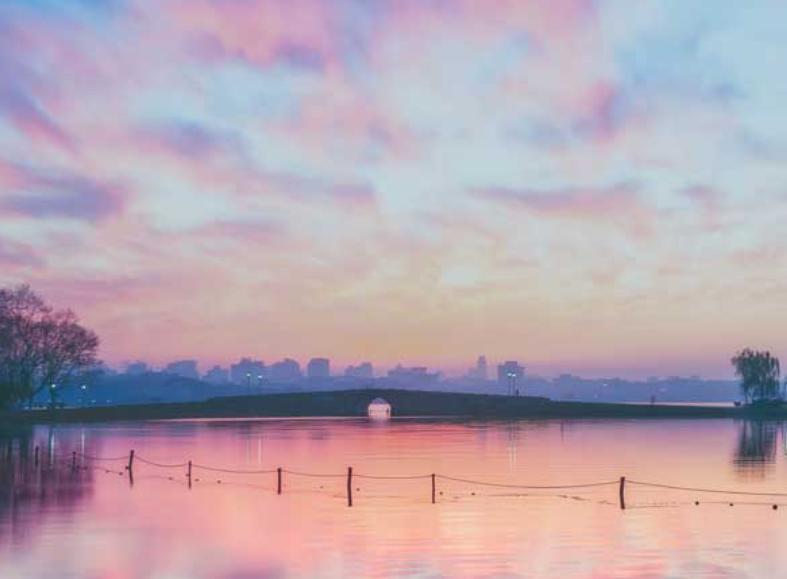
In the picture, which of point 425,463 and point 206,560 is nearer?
point 206,560

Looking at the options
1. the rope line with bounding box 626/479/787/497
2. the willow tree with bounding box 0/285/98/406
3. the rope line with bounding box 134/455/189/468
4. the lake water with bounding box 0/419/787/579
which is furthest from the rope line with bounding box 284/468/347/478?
the willow tree with bounding box 0/285/98/406

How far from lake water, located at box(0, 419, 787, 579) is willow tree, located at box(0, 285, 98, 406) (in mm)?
79757

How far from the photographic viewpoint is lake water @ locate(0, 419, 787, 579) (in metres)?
32.4

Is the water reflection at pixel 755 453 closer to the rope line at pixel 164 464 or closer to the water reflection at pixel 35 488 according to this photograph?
the rope line at pixel 164 464

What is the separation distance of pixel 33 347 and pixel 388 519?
435 feet

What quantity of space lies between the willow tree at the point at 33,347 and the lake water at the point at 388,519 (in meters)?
79.8

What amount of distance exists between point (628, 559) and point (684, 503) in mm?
18852

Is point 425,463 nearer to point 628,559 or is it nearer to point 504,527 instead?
point 504,527

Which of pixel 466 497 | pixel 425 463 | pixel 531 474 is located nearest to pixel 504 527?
pixel 466 497

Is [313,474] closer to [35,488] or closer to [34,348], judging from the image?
[35,488]

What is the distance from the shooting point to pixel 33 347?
164250 millimetres

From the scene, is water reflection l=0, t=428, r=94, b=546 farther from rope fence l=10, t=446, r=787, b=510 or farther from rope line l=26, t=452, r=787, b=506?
rope line l=26, t=452, r=787, b=506

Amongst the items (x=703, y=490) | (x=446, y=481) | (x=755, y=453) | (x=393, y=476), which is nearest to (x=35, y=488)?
(x=393, y=476)

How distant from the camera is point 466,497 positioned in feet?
175
